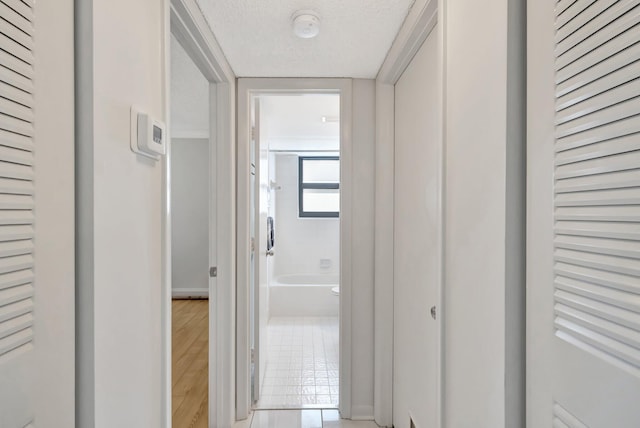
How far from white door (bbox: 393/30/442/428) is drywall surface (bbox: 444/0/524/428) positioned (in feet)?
0.37

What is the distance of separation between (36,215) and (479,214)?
958 mm

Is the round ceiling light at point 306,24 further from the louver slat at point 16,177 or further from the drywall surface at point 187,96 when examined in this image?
the louver slat at point 16,177

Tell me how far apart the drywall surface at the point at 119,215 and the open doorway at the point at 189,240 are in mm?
1095

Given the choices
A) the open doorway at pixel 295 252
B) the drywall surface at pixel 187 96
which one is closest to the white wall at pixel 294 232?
the open doorway at pixel 295 252

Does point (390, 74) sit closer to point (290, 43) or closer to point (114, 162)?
point (290, 43)

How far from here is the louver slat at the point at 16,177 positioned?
1.76 feet

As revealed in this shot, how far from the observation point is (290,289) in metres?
4.46

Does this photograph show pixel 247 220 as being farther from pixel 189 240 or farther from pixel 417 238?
pixel 189 240

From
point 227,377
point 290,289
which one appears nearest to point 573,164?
point 227,377

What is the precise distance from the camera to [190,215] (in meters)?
5.14

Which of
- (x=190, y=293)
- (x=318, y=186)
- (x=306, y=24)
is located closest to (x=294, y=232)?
(x=318, y=186)

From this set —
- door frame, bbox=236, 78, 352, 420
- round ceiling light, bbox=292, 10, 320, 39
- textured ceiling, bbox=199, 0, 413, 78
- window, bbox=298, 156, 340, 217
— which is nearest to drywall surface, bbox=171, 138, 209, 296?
window, bbox=298, 156, 340, 217

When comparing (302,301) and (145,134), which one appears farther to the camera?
(302,301)

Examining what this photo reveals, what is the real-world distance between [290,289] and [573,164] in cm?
410
